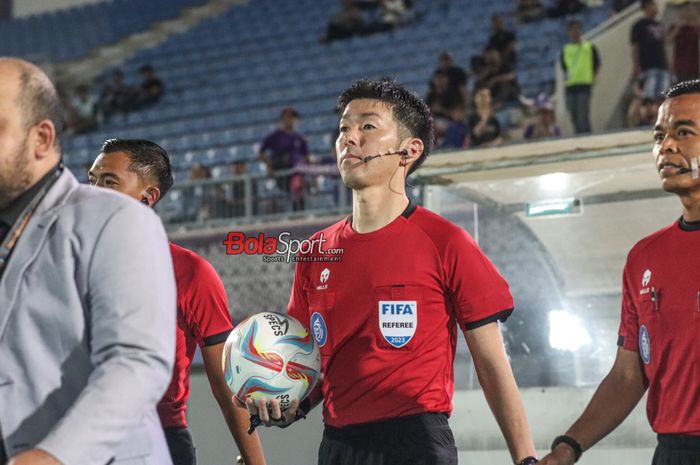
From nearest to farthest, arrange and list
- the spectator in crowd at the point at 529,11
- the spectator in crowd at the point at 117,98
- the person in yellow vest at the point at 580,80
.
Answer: the person in yellow vest at the point at 580,80
the spectator in crowd at the point at 529,11
the spectator in crowd at the point at 117,98

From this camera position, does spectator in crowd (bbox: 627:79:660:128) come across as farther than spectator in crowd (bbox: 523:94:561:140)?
No

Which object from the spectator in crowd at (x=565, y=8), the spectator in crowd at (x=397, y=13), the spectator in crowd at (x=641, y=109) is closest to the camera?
the spectator in crowd at (x=641, y=109)

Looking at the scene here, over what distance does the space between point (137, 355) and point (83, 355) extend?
0.45 feet

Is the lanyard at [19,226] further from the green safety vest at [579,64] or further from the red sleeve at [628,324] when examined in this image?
the green safety vest at [579,64]

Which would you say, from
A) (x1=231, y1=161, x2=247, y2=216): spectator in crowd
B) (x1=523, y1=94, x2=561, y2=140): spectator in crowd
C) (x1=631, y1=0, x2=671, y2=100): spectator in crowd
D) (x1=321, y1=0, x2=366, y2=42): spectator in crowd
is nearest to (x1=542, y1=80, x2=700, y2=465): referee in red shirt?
(x1=523, y1=94, x2=561, y2=140): spectator in crowd

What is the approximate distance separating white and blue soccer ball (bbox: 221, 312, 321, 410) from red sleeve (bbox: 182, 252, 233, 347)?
1.73 ft

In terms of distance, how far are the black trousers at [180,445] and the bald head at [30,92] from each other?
198 centimetres

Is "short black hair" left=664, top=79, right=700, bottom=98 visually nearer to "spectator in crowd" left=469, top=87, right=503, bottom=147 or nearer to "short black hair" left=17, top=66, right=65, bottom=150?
"short black hair" left=17, top=66, right=65, bottom=150

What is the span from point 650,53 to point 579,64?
82 cm

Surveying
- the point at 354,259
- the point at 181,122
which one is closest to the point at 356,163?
the point at 354,259

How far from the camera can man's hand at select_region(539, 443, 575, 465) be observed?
139 inches

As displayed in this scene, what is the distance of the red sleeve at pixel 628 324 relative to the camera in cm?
366

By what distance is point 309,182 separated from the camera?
36.8ft

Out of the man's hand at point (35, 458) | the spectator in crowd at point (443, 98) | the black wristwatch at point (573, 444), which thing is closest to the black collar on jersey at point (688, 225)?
the black wristwatch at point (573, 444)
